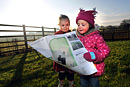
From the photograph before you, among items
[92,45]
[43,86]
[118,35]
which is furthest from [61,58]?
[118,35]

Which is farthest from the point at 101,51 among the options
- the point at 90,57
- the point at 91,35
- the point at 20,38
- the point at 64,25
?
the point at 20,38

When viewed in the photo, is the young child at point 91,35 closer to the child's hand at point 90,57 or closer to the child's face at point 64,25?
the child's hand at point 90,57

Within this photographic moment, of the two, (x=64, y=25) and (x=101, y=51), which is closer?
(x=101, y=51)

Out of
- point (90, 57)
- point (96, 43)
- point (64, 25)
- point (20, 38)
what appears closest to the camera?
point (90, 57)

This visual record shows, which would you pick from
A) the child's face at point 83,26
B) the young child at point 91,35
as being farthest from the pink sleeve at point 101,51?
the child's face at point 83,26

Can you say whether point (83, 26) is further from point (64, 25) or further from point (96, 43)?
point (64, 25)

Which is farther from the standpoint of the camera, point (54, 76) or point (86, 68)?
point (54, 76)

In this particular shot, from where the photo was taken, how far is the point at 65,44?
985 mm

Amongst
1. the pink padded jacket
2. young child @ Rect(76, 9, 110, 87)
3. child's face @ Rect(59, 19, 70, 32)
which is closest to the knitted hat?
young child @ Rect(76, 9, 110, 87)

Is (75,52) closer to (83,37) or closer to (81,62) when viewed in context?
(81,62)

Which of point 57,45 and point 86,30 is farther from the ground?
point 86,30

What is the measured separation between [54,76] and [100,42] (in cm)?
181

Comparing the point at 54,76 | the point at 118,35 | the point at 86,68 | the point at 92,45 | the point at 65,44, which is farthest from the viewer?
the point at 118,35

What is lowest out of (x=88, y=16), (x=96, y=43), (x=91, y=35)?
(x=96, y=43)
